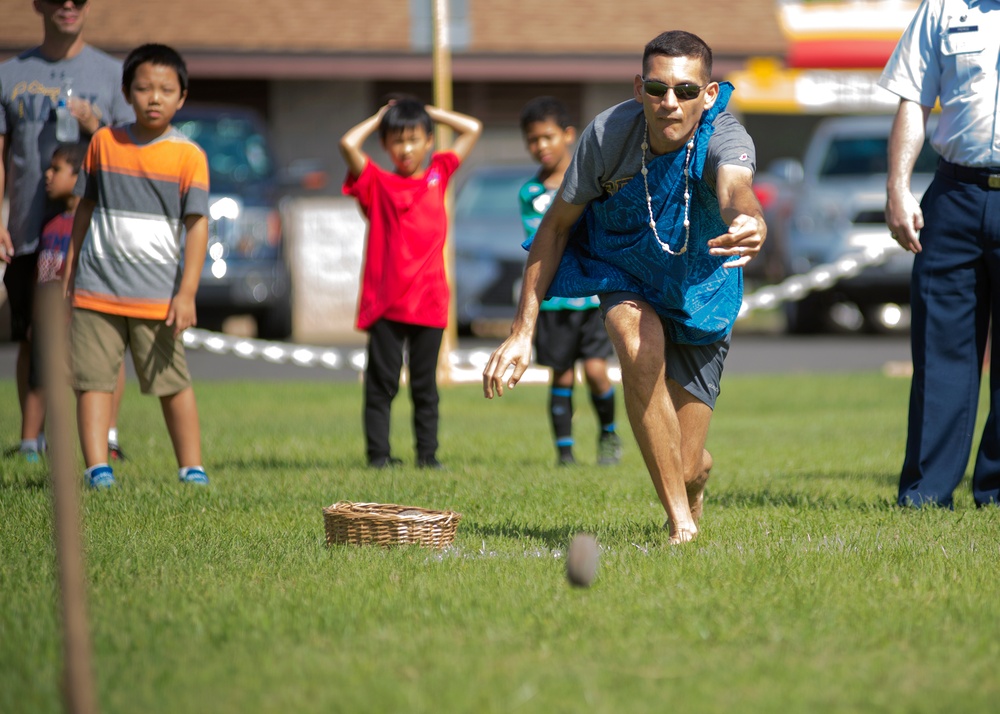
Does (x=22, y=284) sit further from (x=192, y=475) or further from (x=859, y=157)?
(x=859, y=157)

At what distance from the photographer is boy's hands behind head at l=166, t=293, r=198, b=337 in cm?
624

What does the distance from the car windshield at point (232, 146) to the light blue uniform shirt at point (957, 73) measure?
34.0ft

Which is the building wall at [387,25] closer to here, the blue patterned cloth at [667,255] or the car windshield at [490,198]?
the car windshield at [490,198]

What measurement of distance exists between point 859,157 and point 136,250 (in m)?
13.0

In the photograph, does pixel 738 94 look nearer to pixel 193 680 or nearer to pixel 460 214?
pixel 460 214

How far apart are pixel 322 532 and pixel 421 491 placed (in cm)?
111

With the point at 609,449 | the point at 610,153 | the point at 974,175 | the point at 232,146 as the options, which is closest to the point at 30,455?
the point at 609,449

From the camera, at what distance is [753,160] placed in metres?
4.48

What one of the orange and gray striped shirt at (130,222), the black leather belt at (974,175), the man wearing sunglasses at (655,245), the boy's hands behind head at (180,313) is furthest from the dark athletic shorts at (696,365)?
the orange and gray striped shirt at (130,222)

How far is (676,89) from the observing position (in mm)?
4551

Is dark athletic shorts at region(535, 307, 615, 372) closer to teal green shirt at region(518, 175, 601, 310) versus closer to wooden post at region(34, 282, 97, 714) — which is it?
teal green shirt at region(518, 175, 601, 310)

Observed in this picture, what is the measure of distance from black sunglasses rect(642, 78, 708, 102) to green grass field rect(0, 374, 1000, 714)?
1520 millimetres

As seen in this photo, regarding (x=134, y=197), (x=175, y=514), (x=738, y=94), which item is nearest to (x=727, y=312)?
(x=175, y=514)

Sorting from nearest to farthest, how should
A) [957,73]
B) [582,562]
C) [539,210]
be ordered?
1. [582,562]
2. [957,73]
3. [539,210]
